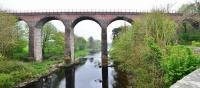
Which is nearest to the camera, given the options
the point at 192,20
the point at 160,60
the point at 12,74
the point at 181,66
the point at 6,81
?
the point at 181,66

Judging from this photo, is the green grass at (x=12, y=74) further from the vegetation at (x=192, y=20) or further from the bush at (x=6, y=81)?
the vegetation at (x=192, y=20)

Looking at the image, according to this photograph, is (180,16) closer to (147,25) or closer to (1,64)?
(147,25)

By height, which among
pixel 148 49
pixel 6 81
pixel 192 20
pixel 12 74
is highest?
pixel 192 20

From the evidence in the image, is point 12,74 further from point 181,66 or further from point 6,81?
point 181,66

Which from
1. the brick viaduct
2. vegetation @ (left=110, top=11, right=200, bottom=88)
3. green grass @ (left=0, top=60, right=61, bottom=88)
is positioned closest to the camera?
vegetation @ (left=110, top=11, right=200, bottom=88)

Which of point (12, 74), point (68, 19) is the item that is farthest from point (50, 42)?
point (12, 74)

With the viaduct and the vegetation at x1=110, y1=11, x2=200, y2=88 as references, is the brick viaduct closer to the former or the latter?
the viaduct

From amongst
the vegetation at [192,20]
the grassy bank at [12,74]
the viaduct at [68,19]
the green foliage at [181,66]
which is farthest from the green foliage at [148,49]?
the viaduct at [68,19]

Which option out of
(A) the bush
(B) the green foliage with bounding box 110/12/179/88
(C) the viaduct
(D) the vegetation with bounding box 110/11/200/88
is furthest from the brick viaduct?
(A) the bush

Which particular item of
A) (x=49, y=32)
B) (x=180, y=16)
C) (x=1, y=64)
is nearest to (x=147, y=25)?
(x=1, y=64)

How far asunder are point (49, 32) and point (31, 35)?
9.48 meters

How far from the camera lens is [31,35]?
64500mm

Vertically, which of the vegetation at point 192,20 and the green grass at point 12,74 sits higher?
the vegetation at point 192,20

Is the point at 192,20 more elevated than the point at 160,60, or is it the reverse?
the point at 192,20
